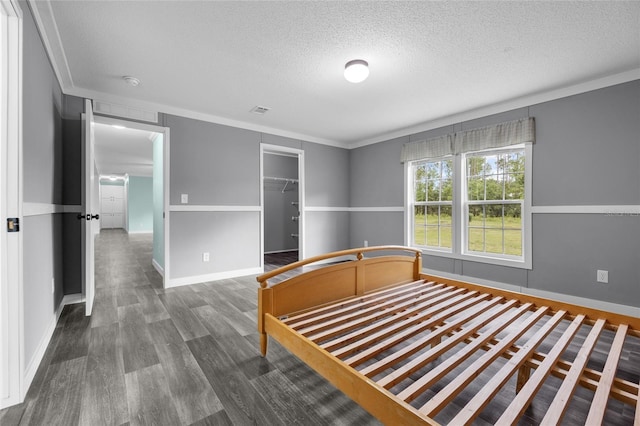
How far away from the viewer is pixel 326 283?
2.10 m

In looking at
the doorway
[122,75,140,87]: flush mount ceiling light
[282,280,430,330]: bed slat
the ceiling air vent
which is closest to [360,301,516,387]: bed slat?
[282,280,430,330]: bed slat

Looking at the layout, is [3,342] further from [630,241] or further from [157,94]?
[630,241]

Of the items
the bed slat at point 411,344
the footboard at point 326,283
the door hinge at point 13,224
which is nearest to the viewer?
the bed slat at point 411,344

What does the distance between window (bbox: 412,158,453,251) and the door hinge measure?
14.3 feet

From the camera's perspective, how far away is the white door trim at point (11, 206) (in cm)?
139

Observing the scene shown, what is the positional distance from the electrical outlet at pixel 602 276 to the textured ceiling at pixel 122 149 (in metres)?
6.11

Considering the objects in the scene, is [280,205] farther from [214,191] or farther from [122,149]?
[122,149]

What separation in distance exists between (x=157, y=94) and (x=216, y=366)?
2992 mm

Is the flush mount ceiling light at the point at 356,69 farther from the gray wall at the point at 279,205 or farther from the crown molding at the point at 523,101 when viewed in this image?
the gray wall at the point at 279,205

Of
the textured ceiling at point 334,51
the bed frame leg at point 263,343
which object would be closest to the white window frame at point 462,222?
the textured ceiling at point 334,51

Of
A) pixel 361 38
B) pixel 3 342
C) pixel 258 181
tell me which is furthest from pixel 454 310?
pixel 258 181

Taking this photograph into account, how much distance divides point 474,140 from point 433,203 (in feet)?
3.45

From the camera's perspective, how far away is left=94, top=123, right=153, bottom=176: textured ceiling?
5051 mm

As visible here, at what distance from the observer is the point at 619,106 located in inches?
106
